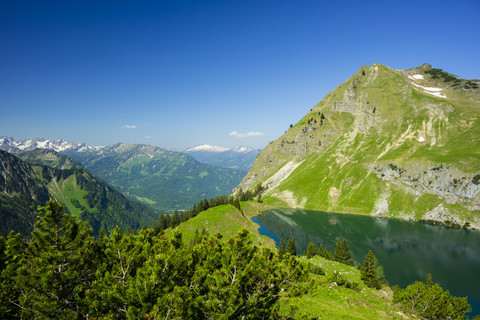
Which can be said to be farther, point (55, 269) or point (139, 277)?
Result: point (55, 269)

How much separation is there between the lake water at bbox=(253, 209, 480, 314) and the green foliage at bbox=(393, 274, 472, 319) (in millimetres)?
35425

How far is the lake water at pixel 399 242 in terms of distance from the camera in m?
72.3

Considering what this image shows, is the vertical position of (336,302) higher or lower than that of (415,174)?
lower

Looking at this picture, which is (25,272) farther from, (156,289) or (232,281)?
(232,281)

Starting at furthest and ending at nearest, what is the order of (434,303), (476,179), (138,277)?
(476,179) < (434,303) < (138,277)

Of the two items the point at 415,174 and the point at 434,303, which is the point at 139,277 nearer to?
the point at 434,303

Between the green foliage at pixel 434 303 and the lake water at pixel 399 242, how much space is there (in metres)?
35.4

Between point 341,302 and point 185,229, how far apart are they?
65.2 meters

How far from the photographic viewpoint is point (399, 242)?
107250mm

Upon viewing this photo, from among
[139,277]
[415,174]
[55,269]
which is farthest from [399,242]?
[55,269]

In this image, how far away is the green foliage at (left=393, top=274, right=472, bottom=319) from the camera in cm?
3369

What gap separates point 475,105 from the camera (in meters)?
180

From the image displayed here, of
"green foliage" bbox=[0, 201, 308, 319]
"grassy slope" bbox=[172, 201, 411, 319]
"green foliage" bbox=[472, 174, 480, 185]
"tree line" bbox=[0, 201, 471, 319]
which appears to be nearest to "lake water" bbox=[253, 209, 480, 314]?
"green foliage" bbox=[472, 174, 480, 185]

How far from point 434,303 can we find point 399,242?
8872cm
